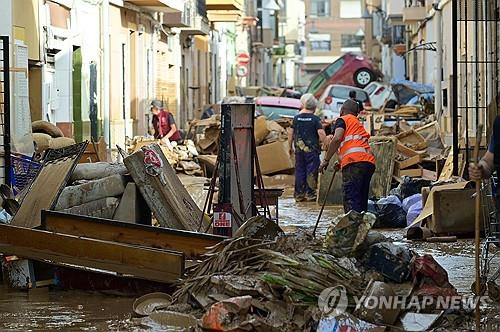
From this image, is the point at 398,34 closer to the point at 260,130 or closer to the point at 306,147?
the point at 260,130

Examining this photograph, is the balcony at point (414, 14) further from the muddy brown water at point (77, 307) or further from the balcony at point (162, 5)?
the muddy brown water at point (77, 307)

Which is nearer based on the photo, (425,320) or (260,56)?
(425,320)

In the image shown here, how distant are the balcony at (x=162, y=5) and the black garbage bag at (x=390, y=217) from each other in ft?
45.0

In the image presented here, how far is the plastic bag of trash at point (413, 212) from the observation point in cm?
1452

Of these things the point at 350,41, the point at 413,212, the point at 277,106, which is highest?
the point at 350,41

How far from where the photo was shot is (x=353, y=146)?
42.7ft

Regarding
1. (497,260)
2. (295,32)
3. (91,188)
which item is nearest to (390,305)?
(497,260)

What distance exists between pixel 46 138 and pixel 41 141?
152 millimetres

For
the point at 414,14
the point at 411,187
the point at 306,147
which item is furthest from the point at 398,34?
the point at 411,187

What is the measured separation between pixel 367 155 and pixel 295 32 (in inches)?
3403

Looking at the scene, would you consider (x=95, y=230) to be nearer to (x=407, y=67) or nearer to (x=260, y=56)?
(x=407, y=67)

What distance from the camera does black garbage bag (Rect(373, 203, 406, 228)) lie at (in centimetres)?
1474

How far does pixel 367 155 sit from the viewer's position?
13047mm

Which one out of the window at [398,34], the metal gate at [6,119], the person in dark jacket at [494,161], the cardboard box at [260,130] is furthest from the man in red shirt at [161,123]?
the window at [398,34]
